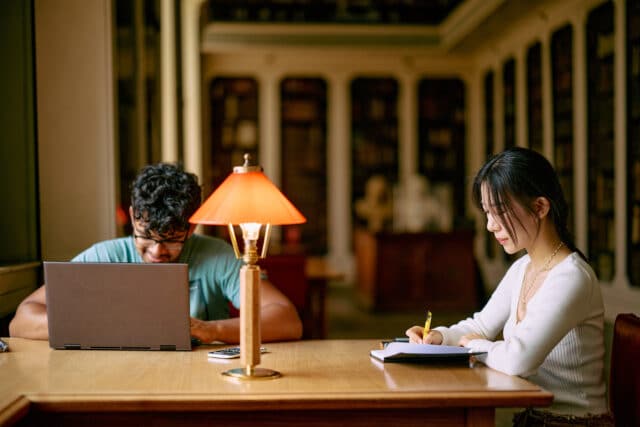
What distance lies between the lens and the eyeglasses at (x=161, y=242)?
2.32 meters

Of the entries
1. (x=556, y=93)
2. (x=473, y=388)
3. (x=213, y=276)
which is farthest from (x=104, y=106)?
(x=556, y=93)

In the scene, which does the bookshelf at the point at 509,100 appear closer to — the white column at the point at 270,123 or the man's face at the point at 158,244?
the white column at the point at 270,123

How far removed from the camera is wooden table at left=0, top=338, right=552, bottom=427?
1.57 metres

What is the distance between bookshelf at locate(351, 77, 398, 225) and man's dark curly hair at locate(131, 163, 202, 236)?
25.7 ft

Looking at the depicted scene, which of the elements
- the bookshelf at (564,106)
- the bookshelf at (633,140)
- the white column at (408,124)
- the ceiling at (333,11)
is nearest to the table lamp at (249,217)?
the bookshelf at (633,140)

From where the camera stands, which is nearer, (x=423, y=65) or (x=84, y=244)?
(x=84, y=244)

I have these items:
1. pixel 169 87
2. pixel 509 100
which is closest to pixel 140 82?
pixel 169 87

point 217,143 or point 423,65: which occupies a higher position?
point 423,65

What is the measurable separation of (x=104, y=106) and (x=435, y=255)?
562cm

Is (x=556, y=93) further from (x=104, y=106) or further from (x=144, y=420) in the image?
(x=144, y=420)

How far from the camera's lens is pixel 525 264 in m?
2.06

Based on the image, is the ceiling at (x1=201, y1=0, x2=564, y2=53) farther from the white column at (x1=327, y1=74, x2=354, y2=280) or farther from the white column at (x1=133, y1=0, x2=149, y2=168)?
the white column at (x1=133, y1=0, x2=149, y2=168)

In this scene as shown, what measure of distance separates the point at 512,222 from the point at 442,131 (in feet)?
27.6

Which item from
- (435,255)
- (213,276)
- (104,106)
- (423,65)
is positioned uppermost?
(423,65)
